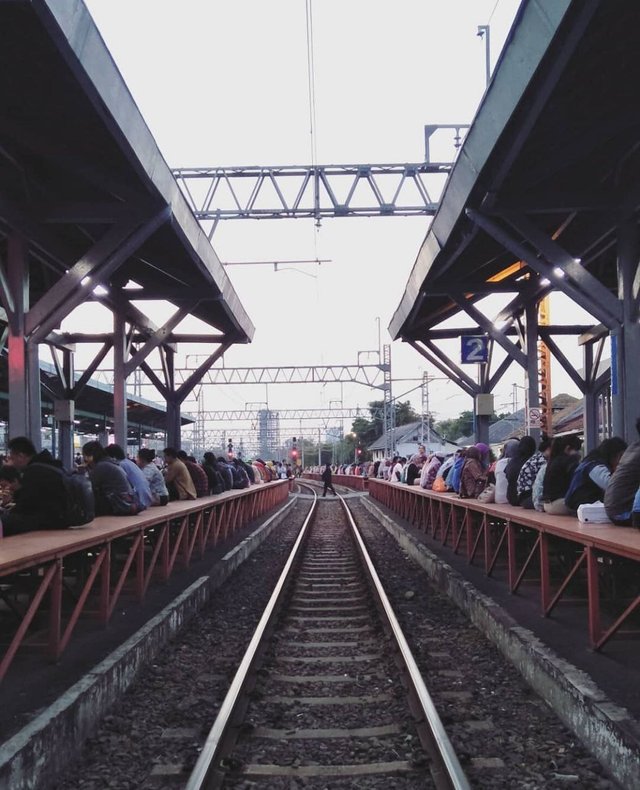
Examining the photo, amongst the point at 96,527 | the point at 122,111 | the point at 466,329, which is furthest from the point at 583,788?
the point at 466,329

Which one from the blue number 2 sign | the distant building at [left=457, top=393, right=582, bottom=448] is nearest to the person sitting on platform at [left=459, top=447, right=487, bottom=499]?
the distant building at [left=457, top=393, right=582, bottom=448]

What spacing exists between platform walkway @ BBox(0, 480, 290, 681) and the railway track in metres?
1.26

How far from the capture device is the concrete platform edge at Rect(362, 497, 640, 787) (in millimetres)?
3719

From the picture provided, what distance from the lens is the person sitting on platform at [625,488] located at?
18.4 ft

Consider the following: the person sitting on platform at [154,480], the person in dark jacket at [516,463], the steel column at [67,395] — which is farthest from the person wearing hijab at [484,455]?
the steel column at [67,395]

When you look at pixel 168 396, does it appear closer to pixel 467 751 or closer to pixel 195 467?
pixel 195 467

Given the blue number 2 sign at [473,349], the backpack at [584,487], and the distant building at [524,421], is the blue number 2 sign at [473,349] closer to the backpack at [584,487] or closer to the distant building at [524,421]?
the distant building at [524,421]

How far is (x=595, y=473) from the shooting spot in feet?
21.5

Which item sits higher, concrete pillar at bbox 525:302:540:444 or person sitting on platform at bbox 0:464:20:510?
concrete pillar at bbox 525:302:540:444

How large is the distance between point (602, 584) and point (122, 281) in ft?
34.7

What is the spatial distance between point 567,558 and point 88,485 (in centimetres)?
494

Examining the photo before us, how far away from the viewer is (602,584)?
716 centimetres

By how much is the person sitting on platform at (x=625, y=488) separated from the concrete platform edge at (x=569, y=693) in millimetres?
1106

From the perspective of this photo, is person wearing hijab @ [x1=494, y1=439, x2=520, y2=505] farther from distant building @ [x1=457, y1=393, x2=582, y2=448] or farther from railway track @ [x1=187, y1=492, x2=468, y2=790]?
distant building @ [x1=457, y1=393, x2=582, y2=448]
